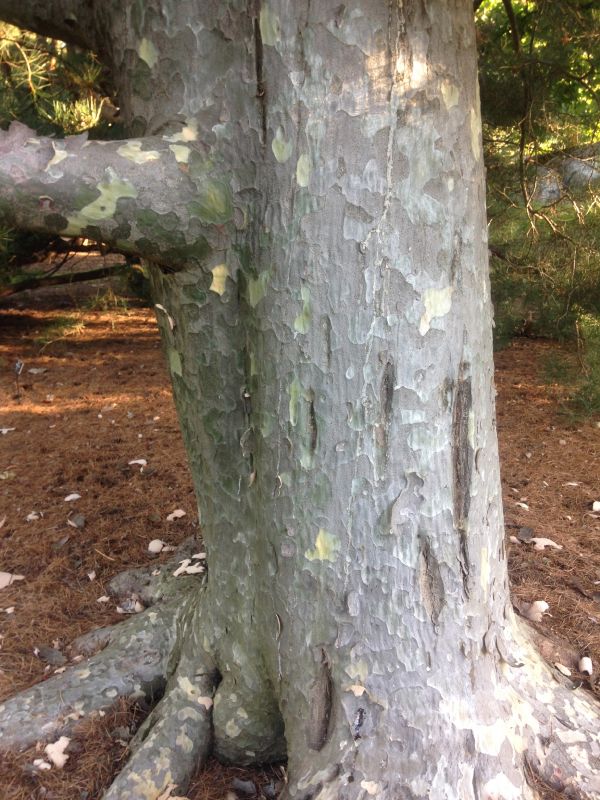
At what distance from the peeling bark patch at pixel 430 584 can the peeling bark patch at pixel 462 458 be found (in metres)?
0.08

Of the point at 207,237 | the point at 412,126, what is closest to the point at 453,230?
the point at 412,126

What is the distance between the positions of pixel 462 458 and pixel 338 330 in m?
0.46

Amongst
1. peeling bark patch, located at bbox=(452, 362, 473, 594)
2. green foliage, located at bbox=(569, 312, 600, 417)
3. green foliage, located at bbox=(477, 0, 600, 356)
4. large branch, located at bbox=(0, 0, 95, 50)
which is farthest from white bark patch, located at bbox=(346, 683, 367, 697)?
green foliage, located at bbox=(569, 312, 600, 417)

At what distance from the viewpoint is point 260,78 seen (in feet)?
5.10

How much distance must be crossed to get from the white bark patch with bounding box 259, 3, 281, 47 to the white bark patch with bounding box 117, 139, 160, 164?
1.17ft

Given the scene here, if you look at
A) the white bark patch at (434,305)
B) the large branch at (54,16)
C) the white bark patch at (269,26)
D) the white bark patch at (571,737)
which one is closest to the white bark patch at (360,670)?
the white bark patch at (571,737)

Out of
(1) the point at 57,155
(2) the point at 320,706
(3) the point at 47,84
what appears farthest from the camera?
(3) the point at 47,84

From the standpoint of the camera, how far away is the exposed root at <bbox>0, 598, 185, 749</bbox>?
212 cm

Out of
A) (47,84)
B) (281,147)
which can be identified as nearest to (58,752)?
(281,147)

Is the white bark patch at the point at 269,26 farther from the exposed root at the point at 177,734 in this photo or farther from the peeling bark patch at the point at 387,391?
the exposed root at the point at 177,734

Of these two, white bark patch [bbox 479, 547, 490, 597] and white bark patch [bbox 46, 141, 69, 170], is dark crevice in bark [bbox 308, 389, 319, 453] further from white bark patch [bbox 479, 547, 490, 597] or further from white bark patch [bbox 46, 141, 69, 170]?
white bark patch [bbox 46, 141, 69, 170]

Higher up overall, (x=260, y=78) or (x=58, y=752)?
(x=260, y=78)

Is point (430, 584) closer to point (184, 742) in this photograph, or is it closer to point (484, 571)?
point (484, 571)

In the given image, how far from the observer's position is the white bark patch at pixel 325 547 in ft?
5.41
